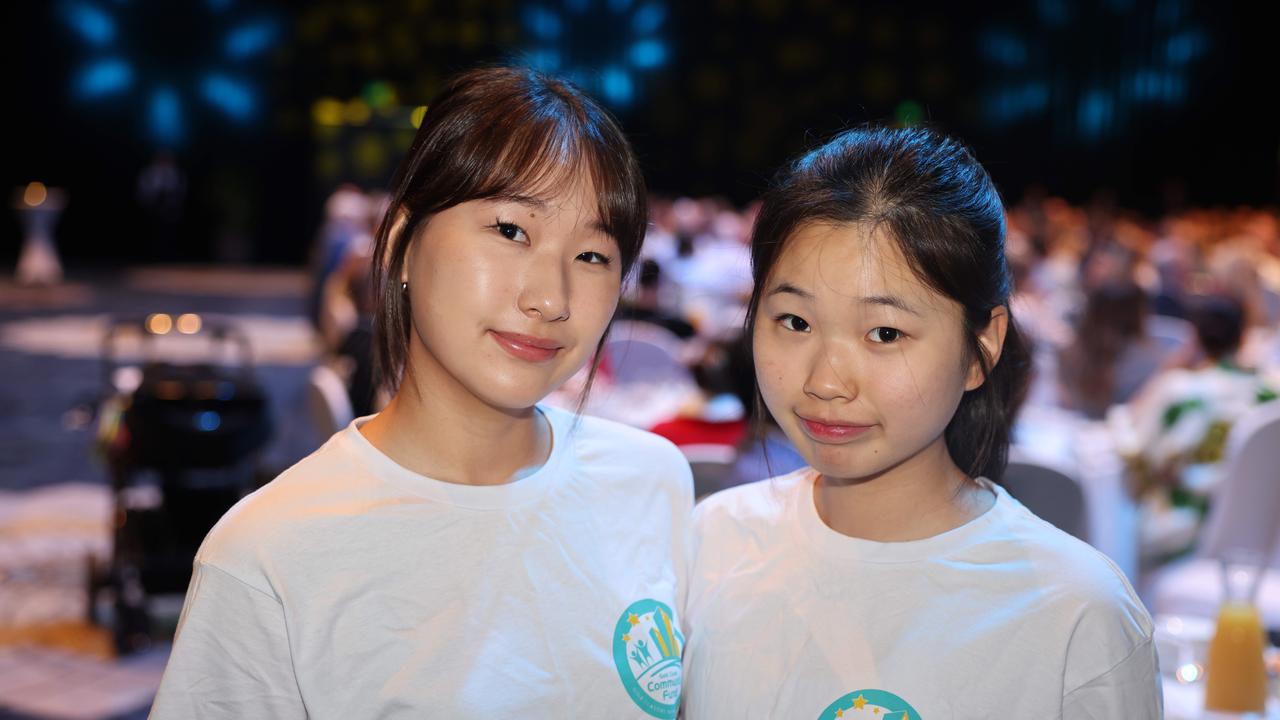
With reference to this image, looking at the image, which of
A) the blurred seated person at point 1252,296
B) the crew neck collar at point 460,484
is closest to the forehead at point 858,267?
the crew neck collar at point 460,484

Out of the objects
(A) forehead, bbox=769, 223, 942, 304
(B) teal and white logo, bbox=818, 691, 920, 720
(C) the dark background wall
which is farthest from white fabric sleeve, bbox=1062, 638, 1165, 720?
(C) the dark background wall

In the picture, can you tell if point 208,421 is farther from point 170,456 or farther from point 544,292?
point 544,292

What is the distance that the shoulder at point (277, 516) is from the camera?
112 cm

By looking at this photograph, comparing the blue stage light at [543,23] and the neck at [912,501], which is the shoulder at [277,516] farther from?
the blue stage light at [543,23]

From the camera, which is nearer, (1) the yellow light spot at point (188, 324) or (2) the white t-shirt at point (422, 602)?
(2) the white t-shirt at point (422, 602)

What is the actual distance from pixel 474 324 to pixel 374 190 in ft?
36.1

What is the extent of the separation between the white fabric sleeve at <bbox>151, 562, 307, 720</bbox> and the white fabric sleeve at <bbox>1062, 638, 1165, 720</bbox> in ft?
2.52

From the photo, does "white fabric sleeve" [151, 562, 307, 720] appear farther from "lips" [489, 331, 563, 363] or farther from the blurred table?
the blurred table

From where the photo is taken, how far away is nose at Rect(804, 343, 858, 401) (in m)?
1.19

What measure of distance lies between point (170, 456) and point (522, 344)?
9.20 ft

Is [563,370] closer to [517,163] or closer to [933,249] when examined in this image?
[517,163]

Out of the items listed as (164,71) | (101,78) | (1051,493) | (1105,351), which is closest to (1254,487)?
(1051,493)

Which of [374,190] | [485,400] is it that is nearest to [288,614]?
[485,400]

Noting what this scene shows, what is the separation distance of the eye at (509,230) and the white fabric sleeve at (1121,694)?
71 centimetres
